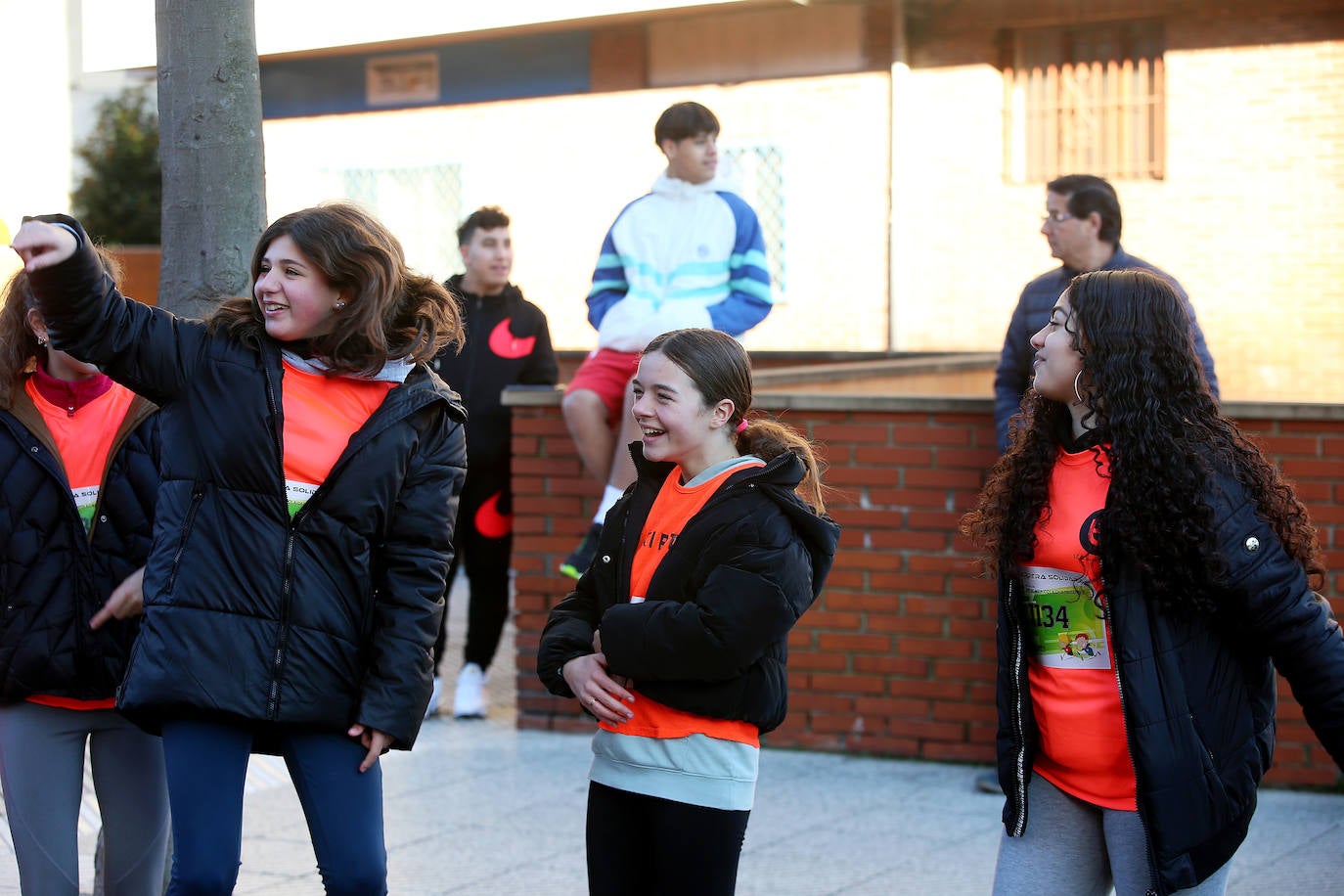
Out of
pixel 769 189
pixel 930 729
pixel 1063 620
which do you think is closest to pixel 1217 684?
pixel 1063 620

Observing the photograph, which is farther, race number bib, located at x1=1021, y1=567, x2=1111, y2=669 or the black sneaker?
the black sneaker

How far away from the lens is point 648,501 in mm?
3359

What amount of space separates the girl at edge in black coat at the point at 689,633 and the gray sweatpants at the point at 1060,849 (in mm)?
536

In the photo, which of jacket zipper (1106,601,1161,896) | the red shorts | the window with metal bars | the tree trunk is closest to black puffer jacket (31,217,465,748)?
the tree trunk

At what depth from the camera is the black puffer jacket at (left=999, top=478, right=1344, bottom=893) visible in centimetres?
290

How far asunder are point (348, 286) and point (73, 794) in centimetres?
132

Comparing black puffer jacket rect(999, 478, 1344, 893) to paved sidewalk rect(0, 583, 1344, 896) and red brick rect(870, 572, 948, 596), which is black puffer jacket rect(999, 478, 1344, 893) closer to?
paved sidewalk rect(0, 583, 1344, 896)

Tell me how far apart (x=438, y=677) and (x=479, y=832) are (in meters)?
2.59

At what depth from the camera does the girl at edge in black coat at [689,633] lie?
3094mm

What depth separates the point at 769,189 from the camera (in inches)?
614

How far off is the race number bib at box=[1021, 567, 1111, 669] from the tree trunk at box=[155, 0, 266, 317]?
88.8 inches

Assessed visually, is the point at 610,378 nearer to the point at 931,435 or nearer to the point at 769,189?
the point at 931,435

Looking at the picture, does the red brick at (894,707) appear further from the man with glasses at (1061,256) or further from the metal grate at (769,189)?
the metal grate at (769,189)

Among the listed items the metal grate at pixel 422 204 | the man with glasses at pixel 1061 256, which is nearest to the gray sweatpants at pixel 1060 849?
the man with glasses at pixel 1061 256
